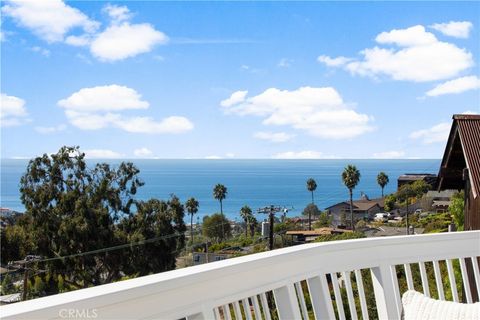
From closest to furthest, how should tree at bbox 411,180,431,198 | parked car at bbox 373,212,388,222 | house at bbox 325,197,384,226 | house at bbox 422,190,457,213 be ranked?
house at bbox 422,190,457,213 → tree at bbox 411,180,431,198 → parked car at bbox 373,212,388,222 → house at bbox 325,197,384,226

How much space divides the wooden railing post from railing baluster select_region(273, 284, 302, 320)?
40 centimetres

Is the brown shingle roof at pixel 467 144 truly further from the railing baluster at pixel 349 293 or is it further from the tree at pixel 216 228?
the tree at pixel 216 228

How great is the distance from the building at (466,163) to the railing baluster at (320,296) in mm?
4848

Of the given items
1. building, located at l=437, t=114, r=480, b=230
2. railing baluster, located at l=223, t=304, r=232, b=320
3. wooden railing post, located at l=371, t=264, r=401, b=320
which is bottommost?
wooden railing post, located at l=371, t=264, r=401, b=320

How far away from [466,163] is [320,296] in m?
5.11

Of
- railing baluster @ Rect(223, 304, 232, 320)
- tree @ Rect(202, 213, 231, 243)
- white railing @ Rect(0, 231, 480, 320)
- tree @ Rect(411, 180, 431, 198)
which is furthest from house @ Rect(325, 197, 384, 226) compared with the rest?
railing baluster @ Rect(223, 304, 232, 320)

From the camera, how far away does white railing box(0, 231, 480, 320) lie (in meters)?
0.94

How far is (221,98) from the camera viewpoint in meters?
79.6

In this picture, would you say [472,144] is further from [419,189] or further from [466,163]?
[419,189]

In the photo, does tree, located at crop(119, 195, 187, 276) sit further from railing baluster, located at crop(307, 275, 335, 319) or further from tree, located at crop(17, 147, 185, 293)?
railing baluster, located at crop(307, 275, 335, 319)

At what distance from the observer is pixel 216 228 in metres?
34.6

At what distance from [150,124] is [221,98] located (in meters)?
11.4

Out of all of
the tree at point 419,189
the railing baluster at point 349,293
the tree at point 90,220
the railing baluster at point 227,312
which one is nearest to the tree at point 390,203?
the tree at point 419,189

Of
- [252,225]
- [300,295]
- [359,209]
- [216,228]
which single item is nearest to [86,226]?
[216,228]
